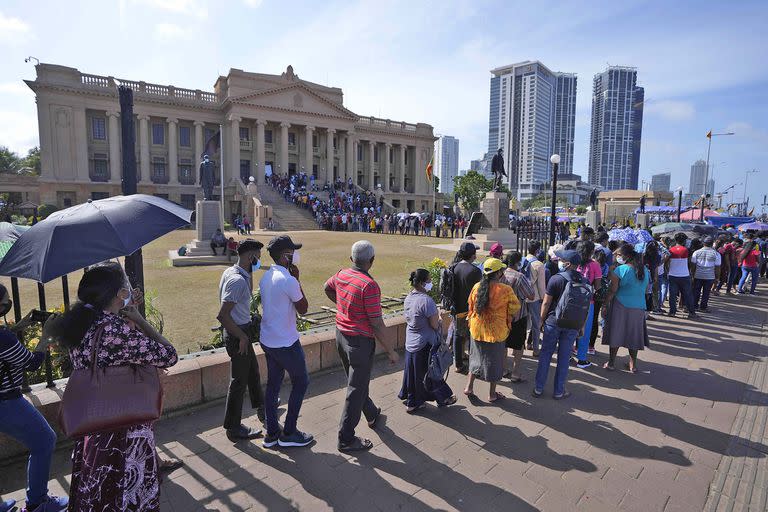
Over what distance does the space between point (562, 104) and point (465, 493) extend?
14655 cm

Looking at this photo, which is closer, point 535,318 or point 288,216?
point 535,318

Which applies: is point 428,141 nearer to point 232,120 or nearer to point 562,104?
point 232,120

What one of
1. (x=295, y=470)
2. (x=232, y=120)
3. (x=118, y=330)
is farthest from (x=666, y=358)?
(x=232, y=120)

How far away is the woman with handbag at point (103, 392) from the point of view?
227 cm

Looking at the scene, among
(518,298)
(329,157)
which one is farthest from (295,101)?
(518,298)

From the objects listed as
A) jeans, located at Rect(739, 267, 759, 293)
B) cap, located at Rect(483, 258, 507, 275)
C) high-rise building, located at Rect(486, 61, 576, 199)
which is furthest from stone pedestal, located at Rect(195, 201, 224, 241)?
high-rise building, located at Rect(486, 61, 576, 199)

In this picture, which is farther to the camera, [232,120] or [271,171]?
[271,171]

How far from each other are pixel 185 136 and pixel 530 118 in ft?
317

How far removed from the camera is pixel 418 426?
4.23 meters

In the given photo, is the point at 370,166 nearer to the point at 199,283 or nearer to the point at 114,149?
the point at 114,149

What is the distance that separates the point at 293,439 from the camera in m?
3.77

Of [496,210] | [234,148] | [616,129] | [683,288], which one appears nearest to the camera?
[683,288]

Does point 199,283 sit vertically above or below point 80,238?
below

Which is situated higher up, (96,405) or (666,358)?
(96,405)
